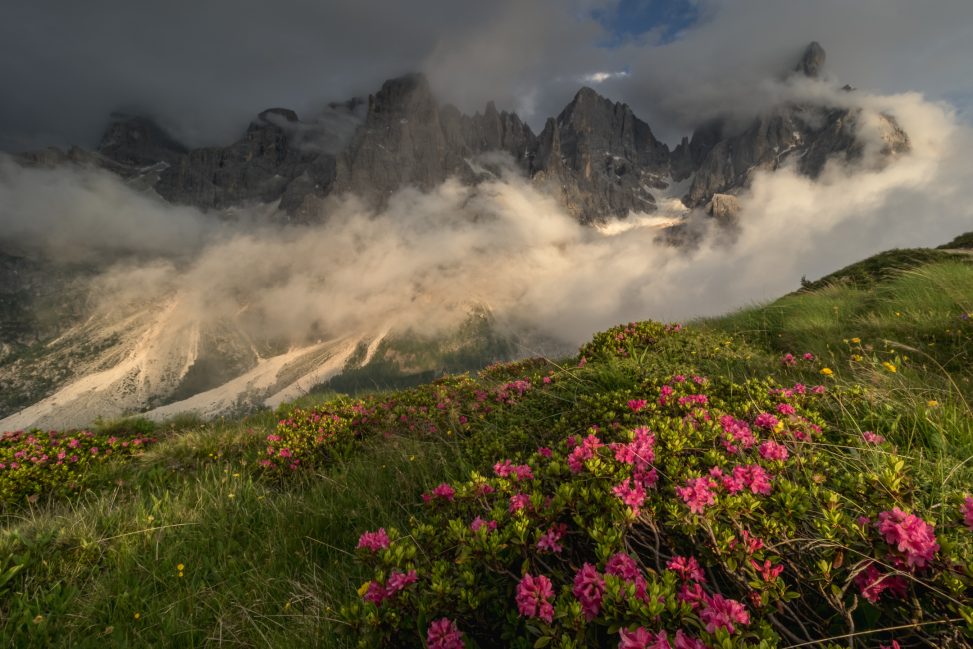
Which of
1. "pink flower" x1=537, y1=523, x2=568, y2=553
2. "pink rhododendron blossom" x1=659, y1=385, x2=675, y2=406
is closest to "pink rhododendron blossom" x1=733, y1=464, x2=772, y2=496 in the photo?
"pink flower" x1=537, y1=523, x2=568, y2=553

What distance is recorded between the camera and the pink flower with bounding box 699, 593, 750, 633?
1613mm

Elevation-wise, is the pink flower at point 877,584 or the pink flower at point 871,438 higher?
the pink flower at point 871,438

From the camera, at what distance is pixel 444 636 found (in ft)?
6.44

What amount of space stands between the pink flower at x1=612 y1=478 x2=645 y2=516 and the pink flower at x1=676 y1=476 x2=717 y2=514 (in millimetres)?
199

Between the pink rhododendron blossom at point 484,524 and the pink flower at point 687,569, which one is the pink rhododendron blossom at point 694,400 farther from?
the pink rhododendron blossom at point 484,524

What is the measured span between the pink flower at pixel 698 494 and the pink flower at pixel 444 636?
4.22 feet

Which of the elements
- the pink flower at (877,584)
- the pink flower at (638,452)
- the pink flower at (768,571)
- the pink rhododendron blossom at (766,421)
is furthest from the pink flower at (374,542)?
the pink rhododendron blossom at (766,421)

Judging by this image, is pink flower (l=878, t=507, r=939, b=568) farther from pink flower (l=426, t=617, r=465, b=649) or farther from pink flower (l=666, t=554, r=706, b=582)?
pink flower (l=426, t=617, r=465, b=649)

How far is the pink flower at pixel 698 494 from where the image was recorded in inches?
87.4

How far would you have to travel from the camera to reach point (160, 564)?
14.1ft

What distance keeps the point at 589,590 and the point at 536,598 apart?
9.2 inches

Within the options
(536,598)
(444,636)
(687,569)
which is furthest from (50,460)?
(687,569)

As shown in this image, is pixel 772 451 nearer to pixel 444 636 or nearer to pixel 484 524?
pixel 484 524

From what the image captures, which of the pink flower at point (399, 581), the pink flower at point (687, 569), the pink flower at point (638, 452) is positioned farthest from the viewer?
the pink flower at point (638, 452)
